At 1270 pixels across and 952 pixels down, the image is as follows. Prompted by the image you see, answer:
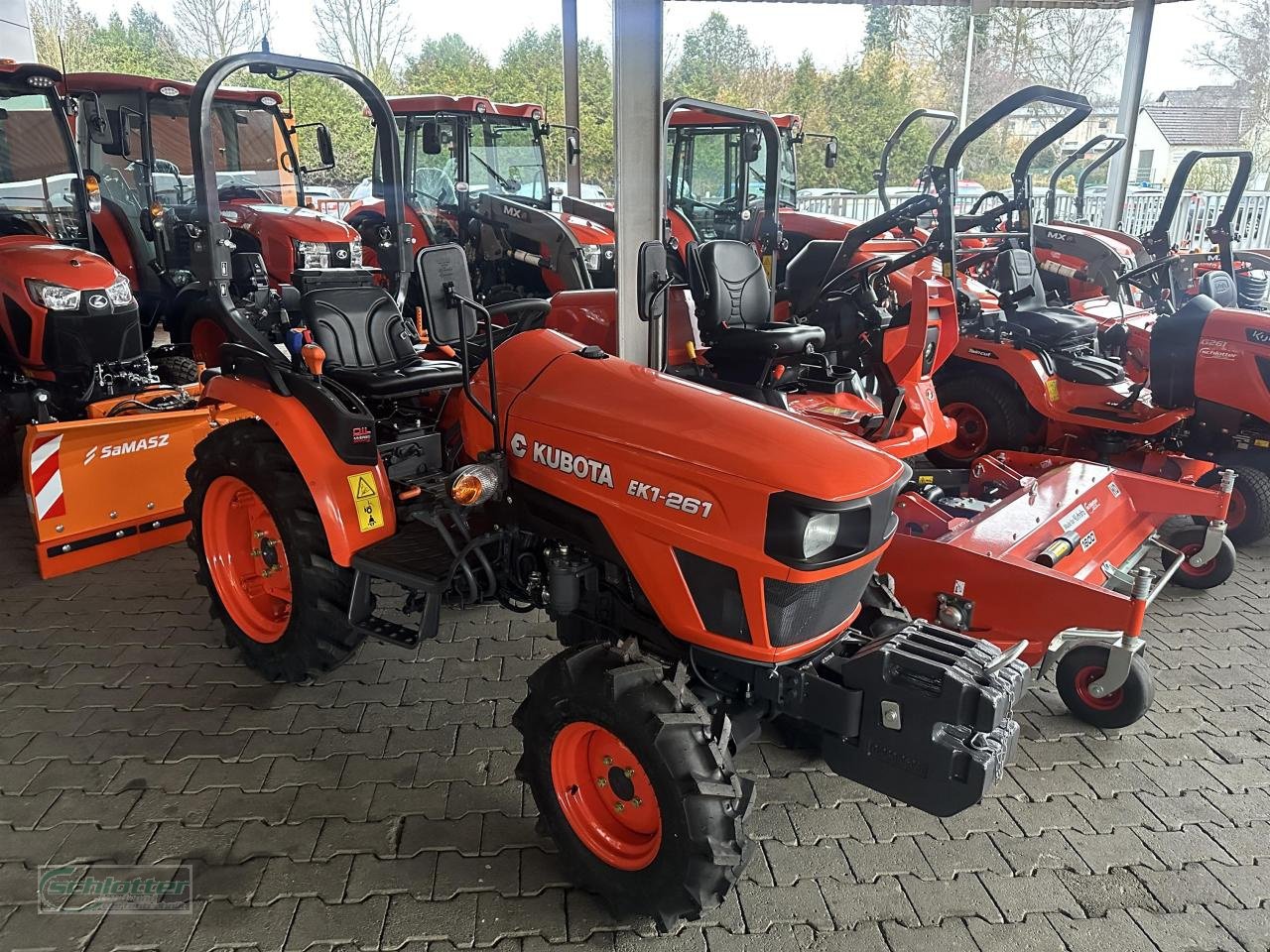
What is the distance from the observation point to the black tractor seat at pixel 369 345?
2.81m

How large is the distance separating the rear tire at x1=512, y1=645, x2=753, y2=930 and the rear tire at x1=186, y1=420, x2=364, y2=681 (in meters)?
0.88

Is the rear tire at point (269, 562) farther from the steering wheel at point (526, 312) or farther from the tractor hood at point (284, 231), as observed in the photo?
the tractor hood at point (284, 231)

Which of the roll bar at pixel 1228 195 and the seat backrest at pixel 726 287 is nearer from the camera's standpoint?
the seat backrest at pixel 726 287

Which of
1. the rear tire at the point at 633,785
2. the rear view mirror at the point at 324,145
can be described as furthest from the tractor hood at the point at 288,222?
the rear tire at the point at 633,785

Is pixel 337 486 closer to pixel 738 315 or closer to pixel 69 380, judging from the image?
pixel 738 315

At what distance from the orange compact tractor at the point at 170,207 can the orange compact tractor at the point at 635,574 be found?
140 inches

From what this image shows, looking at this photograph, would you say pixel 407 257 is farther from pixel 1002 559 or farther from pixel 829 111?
pixel 829 111

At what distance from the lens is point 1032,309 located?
17.8 ft

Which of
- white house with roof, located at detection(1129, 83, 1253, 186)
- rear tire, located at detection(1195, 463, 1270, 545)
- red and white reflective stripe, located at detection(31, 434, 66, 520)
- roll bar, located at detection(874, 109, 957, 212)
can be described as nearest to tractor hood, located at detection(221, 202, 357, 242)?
red and white reflective stripe, located at detection(31, 434, 66, 520)

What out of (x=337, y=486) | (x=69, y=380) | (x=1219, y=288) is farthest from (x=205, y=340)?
(x=1219, y=288)

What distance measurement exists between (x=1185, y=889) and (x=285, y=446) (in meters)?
2.59

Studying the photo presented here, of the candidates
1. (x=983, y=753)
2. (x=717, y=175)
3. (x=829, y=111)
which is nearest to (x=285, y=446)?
(x=983, y=753)

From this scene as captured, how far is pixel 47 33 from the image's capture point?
13062 mm

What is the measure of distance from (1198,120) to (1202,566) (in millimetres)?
13105
